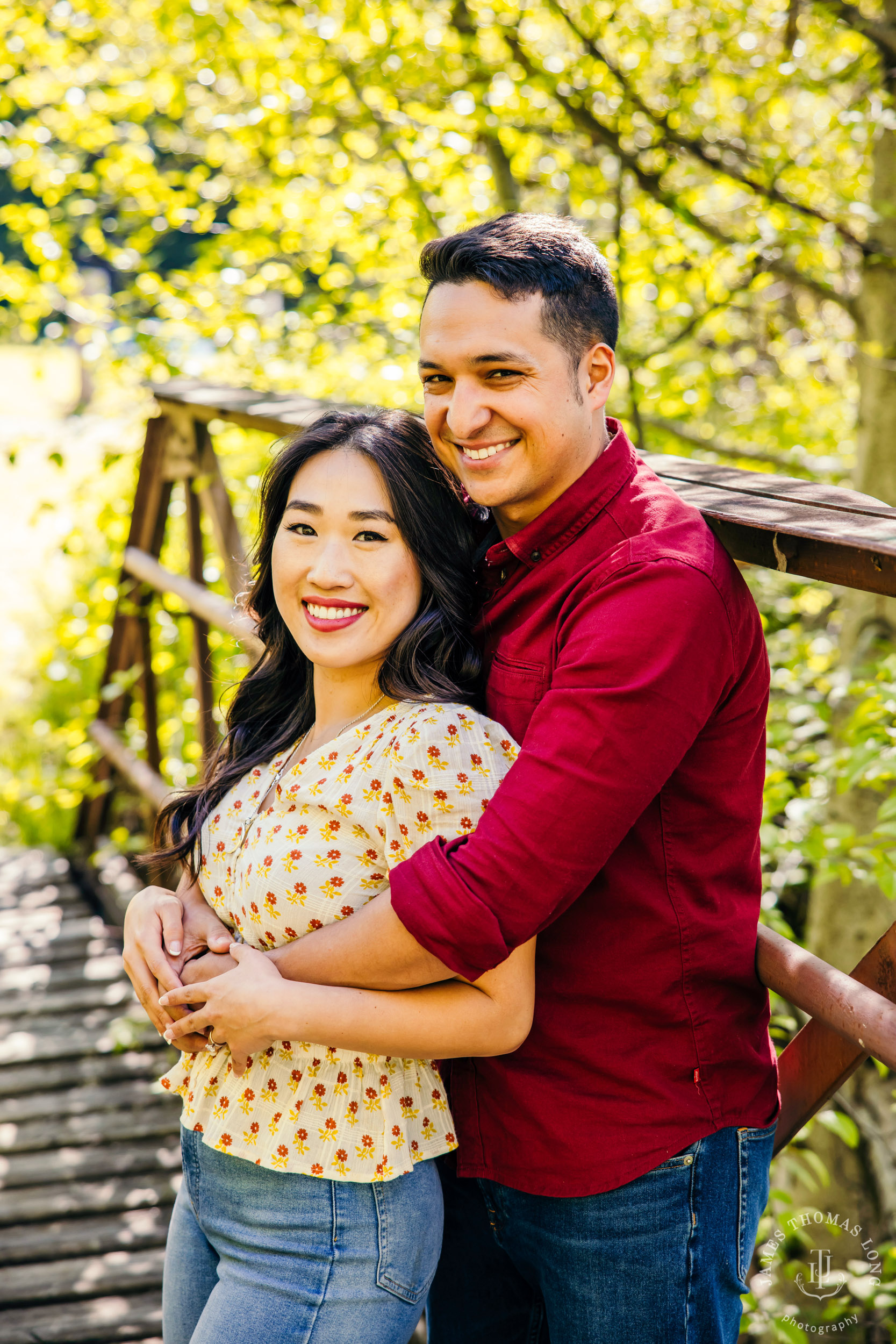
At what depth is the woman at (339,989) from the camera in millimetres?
1308

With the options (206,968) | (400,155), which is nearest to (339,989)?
(206,968)

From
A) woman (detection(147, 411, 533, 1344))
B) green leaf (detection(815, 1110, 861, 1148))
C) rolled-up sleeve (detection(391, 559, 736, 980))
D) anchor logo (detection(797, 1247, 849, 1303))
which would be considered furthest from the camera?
anchor logo (detection(797, 1247, 849, 1303))

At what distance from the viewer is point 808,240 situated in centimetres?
350

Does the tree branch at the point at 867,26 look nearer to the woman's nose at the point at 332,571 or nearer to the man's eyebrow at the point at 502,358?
the man's eyebrow at the point at 502,358

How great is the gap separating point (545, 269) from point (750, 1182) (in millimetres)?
1164

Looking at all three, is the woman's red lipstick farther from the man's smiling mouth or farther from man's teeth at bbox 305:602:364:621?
the man's smiling mouth

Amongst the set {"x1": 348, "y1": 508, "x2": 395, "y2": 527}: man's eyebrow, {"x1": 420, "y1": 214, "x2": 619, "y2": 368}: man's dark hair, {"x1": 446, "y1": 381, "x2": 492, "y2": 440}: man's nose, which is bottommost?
{"x1": 348, "y1": 508, "x2": 395, "y2": 527}: man's eyebrow

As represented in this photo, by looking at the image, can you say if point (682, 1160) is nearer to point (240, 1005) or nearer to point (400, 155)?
point (240, 1005)

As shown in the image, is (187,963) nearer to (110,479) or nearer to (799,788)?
(799,788)

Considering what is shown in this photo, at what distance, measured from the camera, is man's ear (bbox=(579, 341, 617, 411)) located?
1468mm

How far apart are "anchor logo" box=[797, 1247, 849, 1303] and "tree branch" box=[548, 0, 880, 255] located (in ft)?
9.09

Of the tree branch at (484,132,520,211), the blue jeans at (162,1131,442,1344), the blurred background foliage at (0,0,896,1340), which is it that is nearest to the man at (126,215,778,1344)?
the blue jeans at (162,1131,442,1344)

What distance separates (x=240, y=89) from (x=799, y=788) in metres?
3.76

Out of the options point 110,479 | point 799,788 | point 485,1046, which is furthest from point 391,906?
point 110,479
